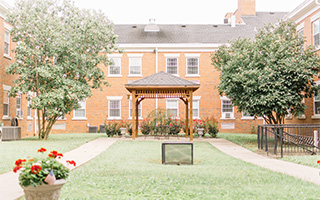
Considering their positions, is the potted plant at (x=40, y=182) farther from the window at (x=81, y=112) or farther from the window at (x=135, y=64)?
the window at (x=81, y=112)

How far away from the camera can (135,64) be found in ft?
104

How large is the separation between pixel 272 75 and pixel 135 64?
16.1 m

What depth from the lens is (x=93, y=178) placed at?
8.49 meters

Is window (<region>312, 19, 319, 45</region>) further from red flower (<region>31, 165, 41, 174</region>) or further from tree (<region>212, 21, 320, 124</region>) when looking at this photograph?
red flower (<region>31, 165, 41, 174</region>)

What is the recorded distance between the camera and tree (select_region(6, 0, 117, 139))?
821 inches

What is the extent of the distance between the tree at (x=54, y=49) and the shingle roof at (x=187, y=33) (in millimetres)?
9659

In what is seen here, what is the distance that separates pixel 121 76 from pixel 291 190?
25.6 meters

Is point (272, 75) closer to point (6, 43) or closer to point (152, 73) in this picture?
point (152, 73)

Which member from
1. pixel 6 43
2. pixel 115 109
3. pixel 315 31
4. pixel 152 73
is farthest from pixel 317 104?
pixel 6 43

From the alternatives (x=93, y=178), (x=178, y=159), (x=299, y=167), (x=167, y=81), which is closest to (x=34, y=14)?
(x=167, y=81)

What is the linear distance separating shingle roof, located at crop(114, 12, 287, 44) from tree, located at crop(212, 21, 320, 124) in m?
13.4

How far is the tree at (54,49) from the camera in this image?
2086cm

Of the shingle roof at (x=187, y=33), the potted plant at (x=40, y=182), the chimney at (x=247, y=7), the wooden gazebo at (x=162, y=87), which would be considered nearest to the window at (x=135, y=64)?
the shingle roof at (x=187, y=33)

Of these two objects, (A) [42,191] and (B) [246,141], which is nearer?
(A) [42,191]
